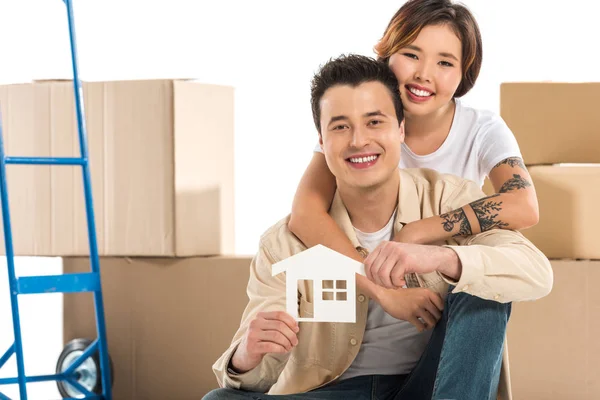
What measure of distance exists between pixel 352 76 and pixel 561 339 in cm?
108

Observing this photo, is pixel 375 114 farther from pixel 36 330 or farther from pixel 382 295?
pixel 36 330

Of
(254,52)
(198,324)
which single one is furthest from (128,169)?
(254,52)

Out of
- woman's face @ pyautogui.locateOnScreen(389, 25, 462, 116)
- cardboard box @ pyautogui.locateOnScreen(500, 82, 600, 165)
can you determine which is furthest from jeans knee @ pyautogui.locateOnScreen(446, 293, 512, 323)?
cardboard box @ pyautogui.locateOnScreen(500, 82, 600, 165)

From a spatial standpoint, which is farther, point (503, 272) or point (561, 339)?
point (561, 339)

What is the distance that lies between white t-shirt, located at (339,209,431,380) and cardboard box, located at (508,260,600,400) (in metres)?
0.75

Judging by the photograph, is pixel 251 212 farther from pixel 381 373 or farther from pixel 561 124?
pixel 381 373

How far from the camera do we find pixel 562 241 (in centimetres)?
235

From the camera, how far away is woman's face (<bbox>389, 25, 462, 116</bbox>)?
184 cm

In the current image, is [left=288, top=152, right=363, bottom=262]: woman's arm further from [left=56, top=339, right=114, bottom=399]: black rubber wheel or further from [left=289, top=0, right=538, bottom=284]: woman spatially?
[left=56, top=339, right=114, bottom=399]: black rubber wheel

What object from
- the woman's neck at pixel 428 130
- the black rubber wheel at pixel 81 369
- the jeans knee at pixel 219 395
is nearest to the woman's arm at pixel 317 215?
the woman's neck at pixel 428 130

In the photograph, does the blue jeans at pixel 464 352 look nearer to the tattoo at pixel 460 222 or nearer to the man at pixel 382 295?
the man at pixel 382 295

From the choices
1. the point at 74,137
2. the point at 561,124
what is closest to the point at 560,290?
the point at 561,124

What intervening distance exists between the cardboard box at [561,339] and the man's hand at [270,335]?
1.10 metres

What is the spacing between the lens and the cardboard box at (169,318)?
2.58m
